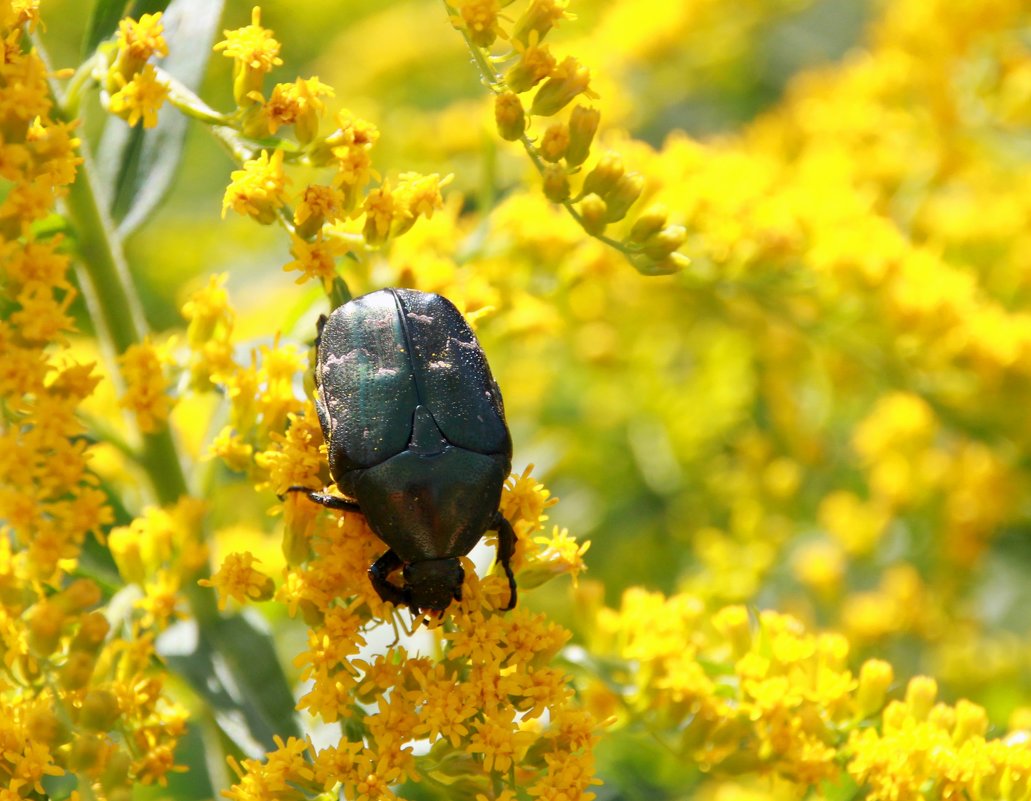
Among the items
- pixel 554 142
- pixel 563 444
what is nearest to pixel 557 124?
pixel 554 142

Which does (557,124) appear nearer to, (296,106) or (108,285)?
(296,106)

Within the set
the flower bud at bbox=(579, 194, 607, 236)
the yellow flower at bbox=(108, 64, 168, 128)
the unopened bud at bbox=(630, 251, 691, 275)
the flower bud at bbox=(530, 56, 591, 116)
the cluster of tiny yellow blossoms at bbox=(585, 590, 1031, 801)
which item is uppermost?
the yellow flower at bbox=(108, 64, 168, 128)

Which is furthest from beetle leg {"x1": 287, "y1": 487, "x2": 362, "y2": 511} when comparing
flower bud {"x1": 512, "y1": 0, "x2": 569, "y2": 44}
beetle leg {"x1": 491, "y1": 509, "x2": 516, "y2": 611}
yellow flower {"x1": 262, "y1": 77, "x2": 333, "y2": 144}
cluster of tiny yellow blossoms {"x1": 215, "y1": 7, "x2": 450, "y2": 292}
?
flower bud {"x1": 512, "y1": 0, "x2": 569, "y2": 44}

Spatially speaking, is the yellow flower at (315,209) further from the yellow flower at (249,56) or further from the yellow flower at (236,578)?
the yellow flower at (236,578)

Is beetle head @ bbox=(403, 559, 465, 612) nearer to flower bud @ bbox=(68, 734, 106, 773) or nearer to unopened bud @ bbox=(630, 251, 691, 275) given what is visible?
flower bud @ bbox=(68, 734, 106, 773)

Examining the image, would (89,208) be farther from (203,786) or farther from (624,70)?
(624,70)

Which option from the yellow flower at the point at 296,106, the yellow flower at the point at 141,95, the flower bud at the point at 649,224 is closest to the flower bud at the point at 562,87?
the flower bud at the point at 649,224
